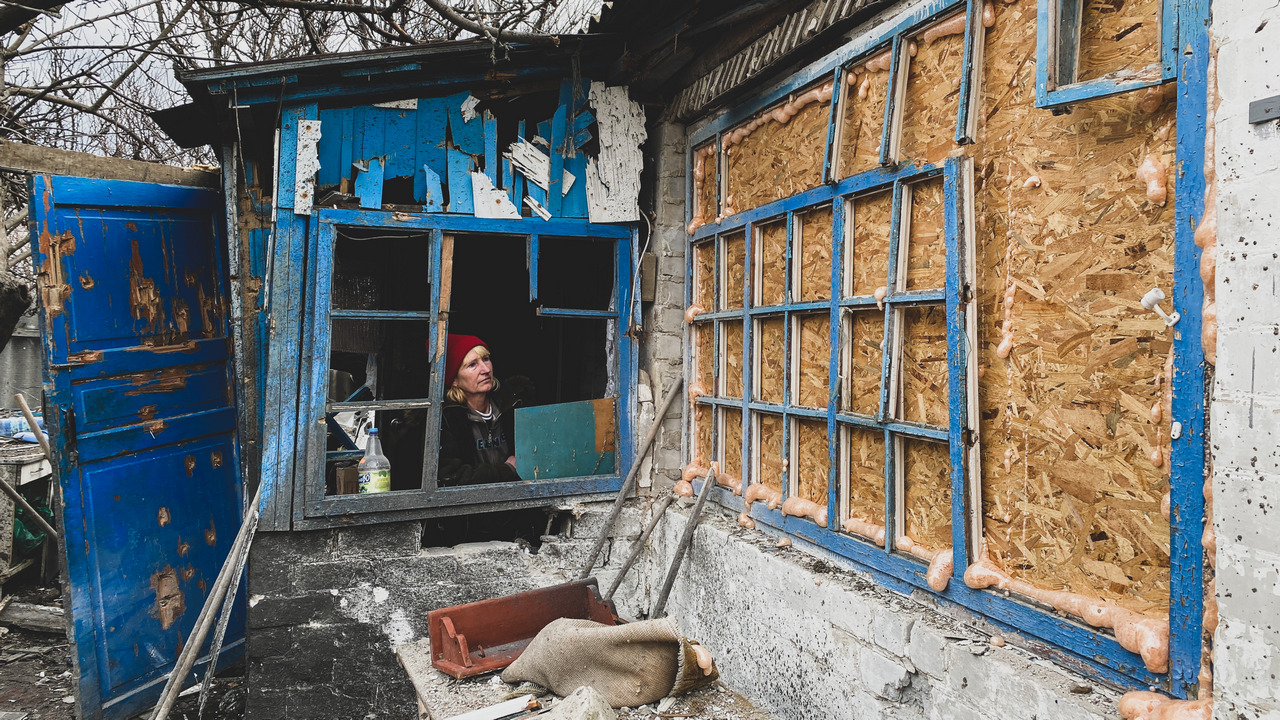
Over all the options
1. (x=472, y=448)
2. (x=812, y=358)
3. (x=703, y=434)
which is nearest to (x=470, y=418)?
(x=472, y=448)

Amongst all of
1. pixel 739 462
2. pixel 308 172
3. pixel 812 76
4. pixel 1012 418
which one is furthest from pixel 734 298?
pixel 308 172

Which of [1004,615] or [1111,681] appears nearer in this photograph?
[1111,681]

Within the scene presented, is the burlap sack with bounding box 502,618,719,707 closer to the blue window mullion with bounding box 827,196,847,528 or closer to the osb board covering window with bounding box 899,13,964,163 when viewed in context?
the blue window mullion with bounding box 827,196,847,528

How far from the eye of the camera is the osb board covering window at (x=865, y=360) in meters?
2.79

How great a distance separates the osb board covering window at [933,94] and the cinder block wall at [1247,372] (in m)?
0.91

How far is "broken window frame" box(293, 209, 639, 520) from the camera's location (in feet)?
12.4

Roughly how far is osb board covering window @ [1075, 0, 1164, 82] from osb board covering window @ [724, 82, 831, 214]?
1.08 metres

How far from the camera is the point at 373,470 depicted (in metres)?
3.95

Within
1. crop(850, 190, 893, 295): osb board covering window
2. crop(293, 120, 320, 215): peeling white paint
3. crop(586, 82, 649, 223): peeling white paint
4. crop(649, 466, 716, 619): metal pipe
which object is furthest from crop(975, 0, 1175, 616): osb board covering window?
crop(293, 120, 320, 215): peeling white paint

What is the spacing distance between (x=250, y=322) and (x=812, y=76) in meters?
3.17

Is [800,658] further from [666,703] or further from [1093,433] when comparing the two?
[1093,433]

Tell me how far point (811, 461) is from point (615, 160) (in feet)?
6.98

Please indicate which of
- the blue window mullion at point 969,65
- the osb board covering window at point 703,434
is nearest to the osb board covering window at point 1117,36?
the blue window mullion at point 969,65

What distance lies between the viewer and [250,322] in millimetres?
3982
